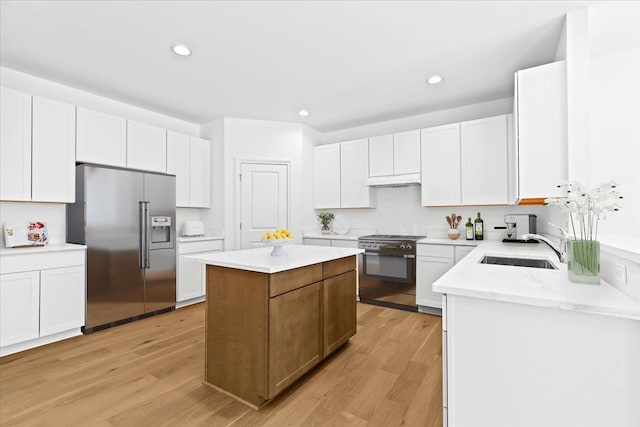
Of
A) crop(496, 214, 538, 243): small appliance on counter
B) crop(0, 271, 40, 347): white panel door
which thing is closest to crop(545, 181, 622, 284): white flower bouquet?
crop(496, 214, 538, 243): small appliance on counter

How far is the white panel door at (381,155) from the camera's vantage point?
429 cm

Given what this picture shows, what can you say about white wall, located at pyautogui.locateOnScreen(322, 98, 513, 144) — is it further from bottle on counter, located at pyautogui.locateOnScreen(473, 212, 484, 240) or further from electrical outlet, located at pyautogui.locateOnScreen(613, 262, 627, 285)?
electrical outlet, located at pyautogui.locateOnScreen(613, 262, 627, 285)

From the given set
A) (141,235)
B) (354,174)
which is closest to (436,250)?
(354,174)

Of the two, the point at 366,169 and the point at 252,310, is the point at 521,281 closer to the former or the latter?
the point at 252,310

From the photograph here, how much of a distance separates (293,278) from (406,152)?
9.25 ft

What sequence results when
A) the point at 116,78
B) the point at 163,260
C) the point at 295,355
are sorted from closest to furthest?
the point at 295,355 < the point at 116,78 < the point at 163,260

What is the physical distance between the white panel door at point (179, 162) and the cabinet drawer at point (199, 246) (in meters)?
0.60

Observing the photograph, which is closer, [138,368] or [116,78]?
[138,368]

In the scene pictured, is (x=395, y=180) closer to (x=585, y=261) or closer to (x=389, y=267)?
(x=389, y=267)

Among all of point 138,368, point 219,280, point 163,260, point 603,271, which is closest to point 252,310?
point 219,280

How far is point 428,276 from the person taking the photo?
12.1ft

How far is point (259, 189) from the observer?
181 inches

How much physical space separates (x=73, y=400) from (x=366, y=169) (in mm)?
3896

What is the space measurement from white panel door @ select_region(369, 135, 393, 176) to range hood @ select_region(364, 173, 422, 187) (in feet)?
0.29
